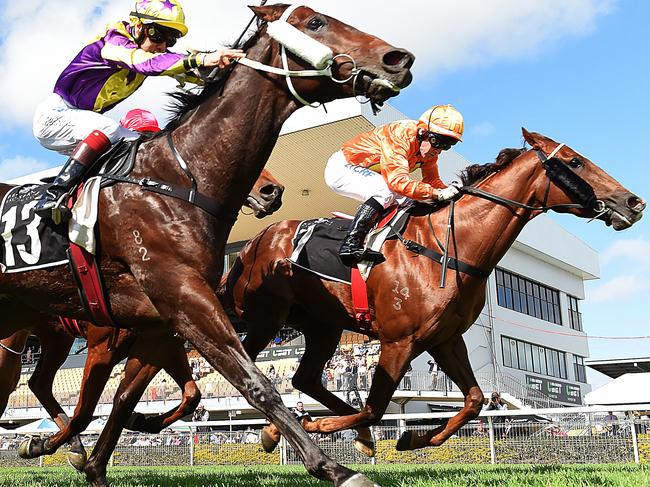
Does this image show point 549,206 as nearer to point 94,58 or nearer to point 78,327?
point 94,58

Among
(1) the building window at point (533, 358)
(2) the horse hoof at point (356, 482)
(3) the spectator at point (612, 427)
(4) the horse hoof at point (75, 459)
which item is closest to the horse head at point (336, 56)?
(2) the horse hoof at point (356, 482)

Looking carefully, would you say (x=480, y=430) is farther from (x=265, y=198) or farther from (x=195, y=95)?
(x=195, y=95)

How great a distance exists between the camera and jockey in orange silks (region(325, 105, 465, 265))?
19.6 ft

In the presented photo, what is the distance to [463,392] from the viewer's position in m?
6.18

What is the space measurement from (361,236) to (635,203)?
7.51ft

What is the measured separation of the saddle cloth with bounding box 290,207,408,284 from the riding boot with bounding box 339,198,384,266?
0.06 metres

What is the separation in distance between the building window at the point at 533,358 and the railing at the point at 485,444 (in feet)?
77.0

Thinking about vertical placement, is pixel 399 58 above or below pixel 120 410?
above

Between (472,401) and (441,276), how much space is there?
116cm

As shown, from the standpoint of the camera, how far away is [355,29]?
4.23 meters

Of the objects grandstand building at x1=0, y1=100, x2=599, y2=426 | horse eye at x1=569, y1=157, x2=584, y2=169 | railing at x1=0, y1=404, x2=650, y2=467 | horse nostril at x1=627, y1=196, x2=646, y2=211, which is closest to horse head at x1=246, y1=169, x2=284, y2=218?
horse eye at x1=569, y1=157, x2=584, y2=169

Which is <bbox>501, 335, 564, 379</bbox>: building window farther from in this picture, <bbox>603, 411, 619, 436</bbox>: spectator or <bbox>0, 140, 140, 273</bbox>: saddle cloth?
<bbox>0, 140, 140, 273</bbox>: saddle cloth

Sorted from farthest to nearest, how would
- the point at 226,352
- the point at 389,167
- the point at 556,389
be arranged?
the point at 556,389, the point at 389,167, the point at 226,352

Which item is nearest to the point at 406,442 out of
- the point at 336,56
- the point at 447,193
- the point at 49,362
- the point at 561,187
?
the point at 447,193
